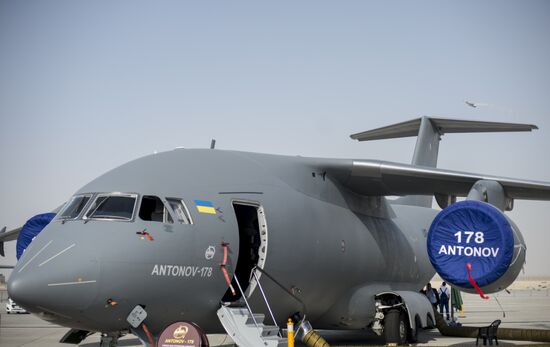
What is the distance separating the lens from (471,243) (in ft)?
37.0

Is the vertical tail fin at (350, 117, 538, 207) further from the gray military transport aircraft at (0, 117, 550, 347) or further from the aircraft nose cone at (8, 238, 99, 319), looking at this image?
the aircraft nose cone at (8, 238, 99, 319)

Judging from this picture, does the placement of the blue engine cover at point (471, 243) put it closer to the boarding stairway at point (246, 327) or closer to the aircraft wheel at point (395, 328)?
the aircraft wheel at point (395, 328)

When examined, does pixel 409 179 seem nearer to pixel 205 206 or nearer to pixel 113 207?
pixel 205 206

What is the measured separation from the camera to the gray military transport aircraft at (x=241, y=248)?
8.86m

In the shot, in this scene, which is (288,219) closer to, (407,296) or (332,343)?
(407,296)

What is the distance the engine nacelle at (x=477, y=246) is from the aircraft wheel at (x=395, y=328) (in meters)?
2.60

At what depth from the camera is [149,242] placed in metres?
9.27

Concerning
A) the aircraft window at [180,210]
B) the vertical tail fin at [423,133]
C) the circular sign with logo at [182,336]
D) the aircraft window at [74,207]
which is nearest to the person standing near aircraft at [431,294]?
the vertical tail fin at [423,133]

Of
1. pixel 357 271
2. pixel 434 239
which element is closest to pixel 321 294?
pixel 357 271

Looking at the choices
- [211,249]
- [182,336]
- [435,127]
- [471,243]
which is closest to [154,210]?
[211,249]

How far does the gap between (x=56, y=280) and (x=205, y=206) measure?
2522 millimetres

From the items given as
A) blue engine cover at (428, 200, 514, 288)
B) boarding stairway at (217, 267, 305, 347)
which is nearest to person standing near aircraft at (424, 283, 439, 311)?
blue engine cover at (428, 200, 514, 288)

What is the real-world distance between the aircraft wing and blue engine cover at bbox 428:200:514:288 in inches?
63.9

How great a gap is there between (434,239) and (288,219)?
2398 millimetres
